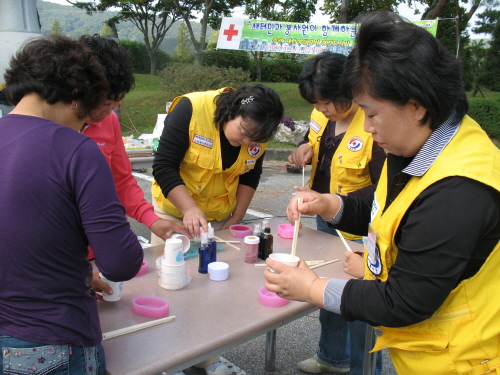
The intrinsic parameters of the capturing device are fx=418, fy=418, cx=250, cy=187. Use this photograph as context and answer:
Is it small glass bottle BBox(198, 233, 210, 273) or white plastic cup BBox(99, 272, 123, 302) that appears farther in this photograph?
small glass bottle BBox(198, 233, 210, 273)

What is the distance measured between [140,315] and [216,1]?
21.1 metres

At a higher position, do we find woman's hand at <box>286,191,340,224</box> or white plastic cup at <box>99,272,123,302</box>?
woman's hand at <box>286,191,340,224</box>

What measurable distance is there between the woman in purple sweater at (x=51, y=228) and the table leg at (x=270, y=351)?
150cm

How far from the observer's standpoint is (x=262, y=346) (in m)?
2.76

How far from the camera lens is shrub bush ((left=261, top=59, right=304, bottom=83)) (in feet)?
65.4

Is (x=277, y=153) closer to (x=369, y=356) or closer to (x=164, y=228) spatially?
(x=164, y=228)

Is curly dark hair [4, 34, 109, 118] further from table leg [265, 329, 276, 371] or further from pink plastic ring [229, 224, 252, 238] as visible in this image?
table leg [265, 329, 276, 371]

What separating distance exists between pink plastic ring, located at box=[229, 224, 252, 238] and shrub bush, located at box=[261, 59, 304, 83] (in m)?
18.5

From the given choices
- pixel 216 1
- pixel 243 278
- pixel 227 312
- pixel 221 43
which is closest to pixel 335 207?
pixel 243 278

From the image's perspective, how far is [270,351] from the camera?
2496 mm

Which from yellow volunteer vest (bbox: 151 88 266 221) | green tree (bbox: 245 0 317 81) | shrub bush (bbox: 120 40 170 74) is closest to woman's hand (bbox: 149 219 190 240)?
yellow volunteer vest (bbox: 151 88 266 221)

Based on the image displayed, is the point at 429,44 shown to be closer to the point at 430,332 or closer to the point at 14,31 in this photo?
the point at 430,332

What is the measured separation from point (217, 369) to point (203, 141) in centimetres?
129

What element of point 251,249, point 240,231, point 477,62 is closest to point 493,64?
point 477,62
